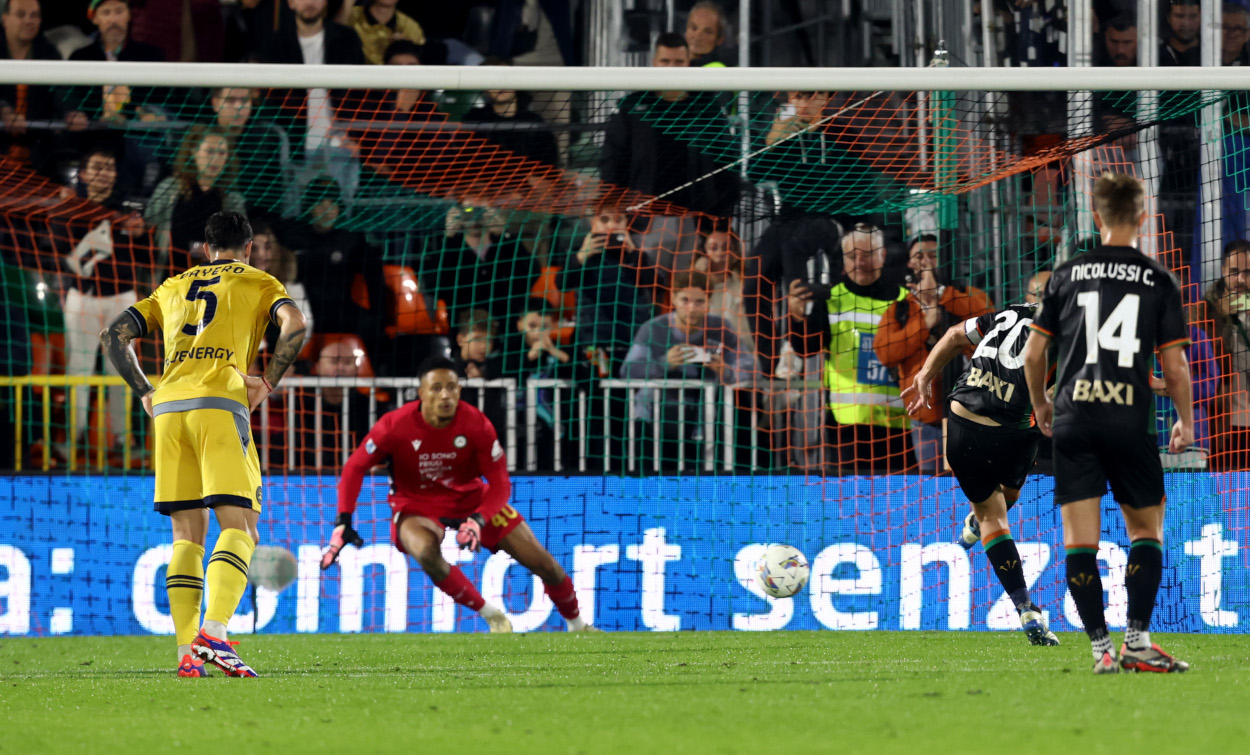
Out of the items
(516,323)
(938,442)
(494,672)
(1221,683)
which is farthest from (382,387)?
(1221,683)

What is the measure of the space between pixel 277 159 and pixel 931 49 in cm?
515

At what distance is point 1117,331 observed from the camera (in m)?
5.00

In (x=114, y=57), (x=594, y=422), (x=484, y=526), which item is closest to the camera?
(x=484, y=526)

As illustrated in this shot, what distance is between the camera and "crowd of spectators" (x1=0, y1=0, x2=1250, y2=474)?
32.2 ft

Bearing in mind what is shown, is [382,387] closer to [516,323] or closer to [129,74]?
[516,323]

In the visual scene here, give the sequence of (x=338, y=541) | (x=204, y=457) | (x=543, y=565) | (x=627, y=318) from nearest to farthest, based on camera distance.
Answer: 1. (x=204, y=457)
2. (x=338, y=541)
3. (x=543, y=565)
4. (x=627, y=318)

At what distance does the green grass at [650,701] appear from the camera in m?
3.81

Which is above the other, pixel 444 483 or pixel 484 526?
pixel 444 483

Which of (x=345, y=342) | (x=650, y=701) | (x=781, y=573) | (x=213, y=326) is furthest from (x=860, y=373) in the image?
(x=650, y=701)

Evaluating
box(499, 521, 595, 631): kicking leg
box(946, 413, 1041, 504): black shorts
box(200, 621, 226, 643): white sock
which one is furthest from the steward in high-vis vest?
box(200, 621, 226, 643): white sock

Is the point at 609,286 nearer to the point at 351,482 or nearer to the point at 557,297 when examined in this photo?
the point at 557,297

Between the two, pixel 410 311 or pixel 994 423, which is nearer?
pixel 994 423

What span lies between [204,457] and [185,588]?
553 millimetres

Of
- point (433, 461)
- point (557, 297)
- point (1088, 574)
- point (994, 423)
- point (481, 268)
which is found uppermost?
point (481, 268)
